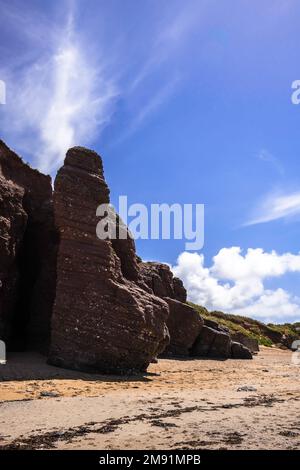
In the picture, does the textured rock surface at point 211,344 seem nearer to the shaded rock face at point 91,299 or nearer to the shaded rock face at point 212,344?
the shaded rock face at point 212,344

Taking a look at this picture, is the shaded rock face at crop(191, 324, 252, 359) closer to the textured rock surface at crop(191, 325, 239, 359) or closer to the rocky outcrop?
the textured rock surface at crop(191, 325, 239, 359)

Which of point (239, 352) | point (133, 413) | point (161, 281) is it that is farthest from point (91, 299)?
point (239, 352)

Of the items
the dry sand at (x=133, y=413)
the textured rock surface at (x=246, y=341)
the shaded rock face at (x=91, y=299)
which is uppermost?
the shaded rock face at (x=91, y=299)

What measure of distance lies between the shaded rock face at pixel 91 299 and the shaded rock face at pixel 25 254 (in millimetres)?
3098

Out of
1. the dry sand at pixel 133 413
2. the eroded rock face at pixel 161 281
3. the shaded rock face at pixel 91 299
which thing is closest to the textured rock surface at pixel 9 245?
the shaded rock face at pixel 91 299

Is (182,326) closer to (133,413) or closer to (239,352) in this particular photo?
(239,352)

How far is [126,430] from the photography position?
936cm

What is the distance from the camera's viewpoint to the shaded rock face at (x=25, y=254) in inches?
880

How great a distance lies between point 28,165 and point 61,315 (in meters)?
10.0

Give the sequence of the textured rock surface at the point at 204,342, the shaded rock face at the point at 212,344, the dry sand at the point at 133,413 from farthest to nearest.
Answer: the shaded rock face at the point at 212,344
the textured rock surface at the point at 204,342
the dry sand at the point at 133,413

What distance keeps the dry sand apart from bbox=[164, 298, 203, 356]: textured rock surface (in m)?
15.2

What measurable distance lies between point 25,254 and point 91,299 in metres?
7.29

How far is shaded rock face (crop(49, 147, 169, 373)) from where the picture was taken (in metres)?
19.5
